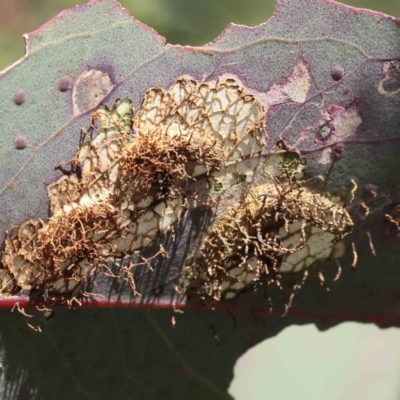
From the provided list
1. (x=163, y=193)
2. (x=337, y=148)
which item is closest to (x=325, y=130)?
(x=337, y=148)

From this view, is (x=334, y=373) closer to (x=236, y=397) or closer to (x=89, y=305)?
(x=236, y=397)

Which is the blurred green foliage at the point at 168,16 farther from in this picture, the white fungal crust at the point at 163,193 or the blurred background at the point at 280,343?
the white fungal crust at the point at 163,193

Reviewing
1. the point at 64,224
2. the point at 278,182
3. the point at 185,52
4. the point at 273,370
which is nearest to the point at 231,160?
the point at 278,182

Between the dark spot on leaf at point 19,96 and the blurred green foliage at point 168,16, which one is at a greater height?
the blurred green foliage at point 168,16

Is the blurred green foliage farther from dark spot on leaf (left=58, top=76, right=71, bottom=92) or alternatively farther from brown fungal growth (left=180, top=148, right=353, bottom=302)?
brown fungal growth (left=180, top=148, right=353, bottom=302)

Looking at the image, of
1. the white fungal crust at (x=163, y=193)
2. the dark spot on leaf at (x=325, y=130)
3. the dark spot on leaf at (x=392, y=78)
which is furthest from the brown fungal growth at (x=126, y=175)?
the dark spot on leaf at (x=392, y=78)

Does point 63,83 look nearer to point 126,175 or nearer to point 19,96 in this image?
point 19,96

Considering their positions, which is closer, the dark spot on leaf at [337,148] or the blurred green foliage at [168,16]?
the dark spot on leaf at [337,148]
